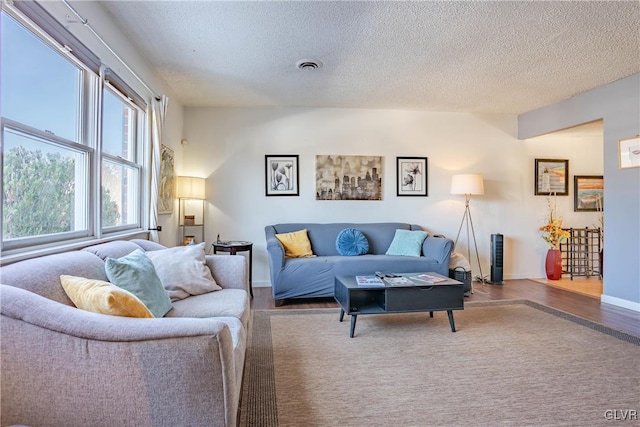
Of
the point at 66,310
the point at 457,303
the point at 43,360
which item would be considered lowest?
the point at 457,303

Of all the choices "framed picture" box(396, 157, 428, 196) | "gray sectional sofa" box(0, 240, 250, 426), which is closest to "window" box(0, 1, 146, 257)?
"gray sectional sofa" box(0, 240, 250, 426)

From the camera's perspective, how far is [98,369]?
3.47 ft

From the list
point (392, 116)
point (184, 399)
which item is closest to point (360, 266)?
point (392, 116)

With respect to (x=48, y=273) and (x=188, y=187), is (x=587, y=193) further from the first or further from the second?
(x=48, y=273)

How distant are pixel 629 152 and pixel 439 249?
219 centimetres

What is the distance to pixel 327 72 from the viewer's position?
11.2 ft

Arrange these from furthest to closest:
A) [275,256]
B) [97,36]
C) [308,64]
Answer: [275,256] → [308,64] → [97,36]

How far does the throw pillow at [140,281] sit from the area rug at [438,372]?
69 centimetres

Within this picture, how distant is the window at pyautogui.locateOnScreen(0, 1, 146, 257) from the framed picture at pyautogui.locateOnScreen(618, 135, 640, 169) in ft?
16.1

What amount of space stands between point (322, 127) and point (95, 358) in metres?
4.04

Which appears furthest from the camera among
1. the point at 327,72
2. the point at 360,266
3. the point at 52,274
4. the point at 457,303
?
the point at 360,266

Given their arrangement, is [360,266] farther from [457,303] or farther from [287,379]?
[287,379]

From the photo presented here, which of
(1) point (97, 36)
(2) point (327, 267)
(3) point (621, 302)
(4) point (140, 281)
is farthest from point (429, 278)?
(1) point (97, 36)

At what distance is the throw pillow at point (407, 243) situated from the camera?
4.11 metres
